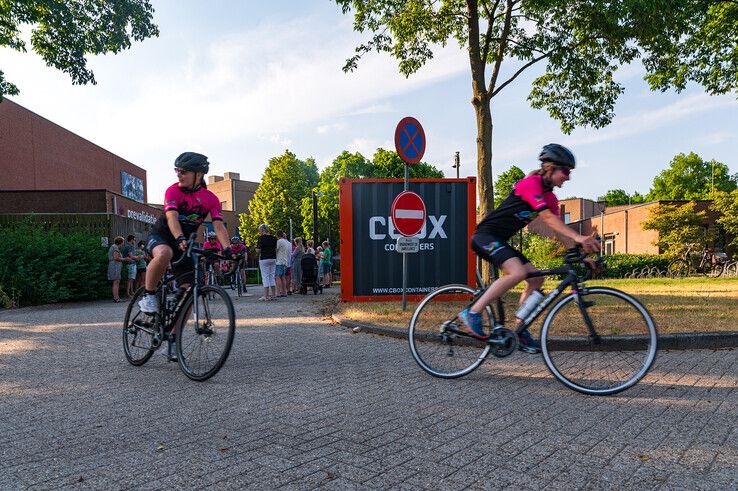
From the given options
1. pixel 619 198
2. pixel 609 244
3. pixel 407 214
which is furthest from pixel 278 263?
pixel 619 198

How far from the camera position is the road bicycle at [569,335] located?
12.3 ft

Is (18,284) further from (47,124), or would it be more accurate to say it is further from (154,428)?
(47,124)

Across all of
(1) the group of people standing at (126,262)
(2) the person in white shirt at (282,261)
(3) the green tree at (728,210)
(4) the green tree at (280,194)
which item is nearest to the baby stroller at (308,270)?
(2) the person in white shirt at (282,261)

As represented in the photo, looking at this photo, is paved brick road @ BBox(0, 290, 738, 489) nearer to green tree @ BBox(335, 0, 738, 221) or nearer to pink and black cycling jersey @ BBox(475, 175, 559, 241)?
pink and black cycling jersey @ BBox(475, 175, 559, 241)

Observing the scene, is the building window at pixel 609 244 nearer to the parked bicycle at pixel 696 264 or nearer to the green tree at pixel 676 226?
the green tree at pixel 676 226

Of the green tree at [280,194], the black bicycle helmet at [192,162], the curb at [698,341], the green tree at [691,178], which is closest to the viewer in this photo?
the black bicycle helmet at [192,162]

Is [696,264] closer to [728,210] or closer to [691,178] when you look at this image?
[728,210]

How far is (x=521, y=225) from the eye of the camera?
13.5ft

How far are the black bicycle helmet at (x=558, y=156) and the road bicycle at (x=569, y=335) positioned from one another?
2.23ft

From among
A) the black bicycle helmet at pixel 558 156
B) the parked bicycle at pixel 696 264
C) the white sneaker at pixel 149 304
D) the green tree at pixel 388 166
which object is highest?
the green tree at pixel 388 166

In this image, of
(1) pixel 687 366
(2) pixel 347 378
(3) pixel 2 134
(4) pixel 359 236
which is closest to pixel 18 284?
(4) pixel 359 236

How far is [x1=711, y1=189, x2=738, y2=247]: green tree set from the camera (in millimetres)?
34156

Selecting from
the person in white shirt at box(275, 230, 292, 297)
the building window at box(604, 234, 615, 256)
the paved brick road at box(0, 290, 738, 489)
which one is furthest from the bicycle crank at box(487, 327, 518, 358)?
the building window at box(604, 234, 615, 256)

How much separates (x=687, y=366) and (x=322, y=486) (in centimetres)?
394
